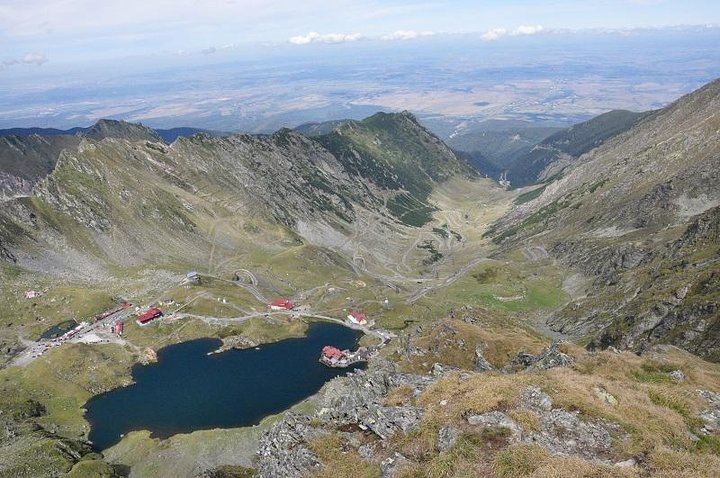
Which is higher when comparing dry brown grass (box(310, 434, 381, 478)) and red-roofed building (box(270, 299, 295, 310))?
dry brown grass (box(310, 434, 381, 478))

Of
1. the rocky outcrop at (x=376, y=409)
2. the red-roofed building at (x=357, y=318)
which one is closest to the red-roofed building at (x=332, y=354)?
the red-roofed building at (x=357, y=318)

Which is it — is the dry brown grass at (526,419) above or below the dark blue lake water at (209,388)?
above

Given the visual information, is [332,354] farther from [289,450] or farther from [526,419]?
[526,419]

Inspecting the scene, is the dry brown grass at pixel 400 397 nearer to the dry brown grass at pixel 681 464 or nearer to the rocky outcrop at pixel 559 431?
the rocky outcrop at pixel 559 431

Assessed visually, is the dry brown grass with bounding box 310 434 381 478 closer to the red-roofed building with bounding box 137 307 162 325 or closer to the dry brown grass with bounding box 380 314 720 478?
the dry brown grass with bounding box 380 314 720 478

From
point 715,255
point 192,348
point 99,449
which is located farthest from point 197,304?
point 715,255

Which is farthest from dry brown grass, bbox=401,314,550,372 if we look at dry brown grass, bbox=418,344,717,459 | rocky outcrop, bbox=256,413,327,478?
rocky outcrop, bbox=256,413,327,478

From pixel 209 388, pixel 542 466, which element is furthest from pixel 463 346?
pixel 542 466
